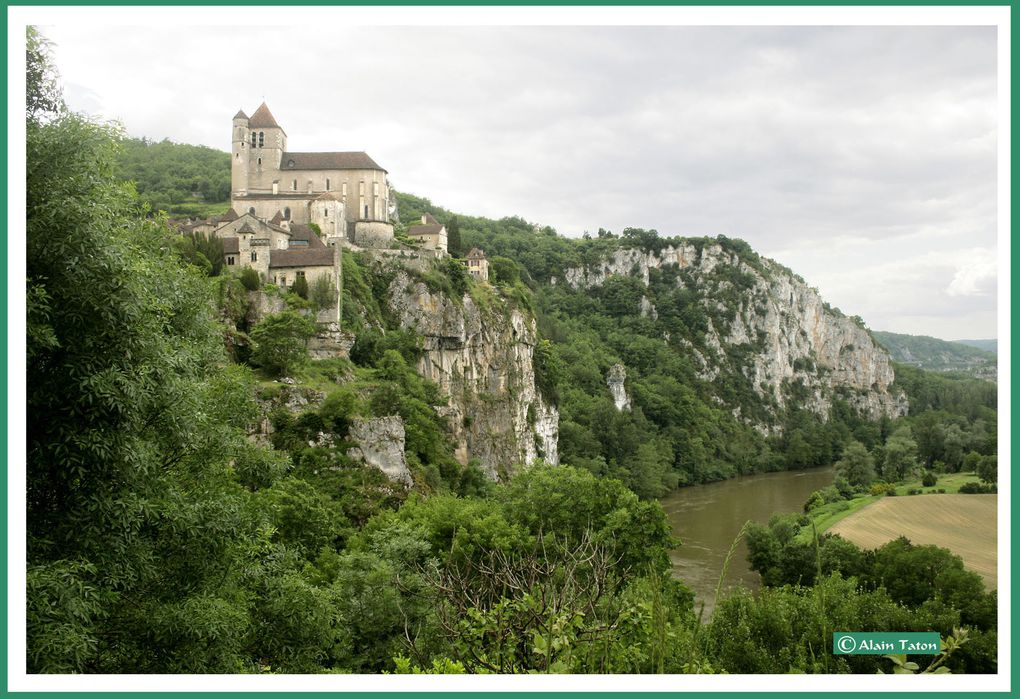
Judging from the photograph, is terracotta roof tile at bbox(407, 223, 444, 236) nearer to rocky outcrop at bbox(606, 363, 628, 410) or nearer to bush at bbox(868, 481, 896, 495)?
bush at bbox(868, 481, 896, 495)

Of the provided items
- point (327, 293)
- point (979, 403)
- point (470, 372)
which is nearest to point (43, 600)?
point (327, 293)

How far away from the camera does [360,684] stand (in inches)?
257

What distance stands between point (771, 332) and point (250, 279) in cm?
8596

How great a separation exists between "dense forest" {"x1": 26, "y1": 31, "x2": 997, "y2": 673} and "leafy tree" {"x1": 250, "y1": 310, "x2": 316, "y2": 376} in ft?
0.24

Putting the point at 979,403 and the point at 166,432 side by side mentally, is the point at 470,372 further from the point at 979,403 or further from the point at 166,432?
the point at 979,403

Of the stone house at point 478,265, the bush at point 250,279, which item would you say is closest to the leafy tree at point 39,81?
the bush at point 250,279

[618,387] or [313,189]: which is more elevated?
[313,189]

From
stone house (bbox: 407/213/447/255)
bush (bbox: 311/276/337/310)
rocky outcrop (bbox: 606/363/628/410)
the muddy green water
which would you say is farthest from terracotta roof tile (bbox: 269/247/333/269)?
rocky outcrop (bbox: 606/363/628/410)

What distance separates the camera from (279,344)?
23.5 meters

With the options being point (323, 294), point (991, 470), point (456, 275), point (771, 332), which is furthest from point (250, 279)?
point (771, 332)

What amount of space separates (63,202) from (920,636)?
8798 millimetres

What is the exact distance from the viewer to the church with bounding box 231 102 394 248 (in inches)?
1608

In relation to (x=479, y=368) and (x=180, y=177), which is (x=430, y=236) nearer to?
(x=479, y=368)

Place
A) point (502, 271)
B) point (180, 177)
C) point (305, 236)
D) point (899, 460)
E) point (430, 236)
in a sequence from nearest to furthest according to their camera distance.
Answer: point (305, 236) → point (430, 236) → point (502, 271) → point (899, 460) → point (180, 177)
